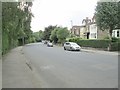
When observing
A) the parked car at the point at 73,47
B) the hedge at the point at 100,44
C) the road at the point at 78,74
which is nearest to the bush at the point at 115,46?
the hedge at the point at 100,44

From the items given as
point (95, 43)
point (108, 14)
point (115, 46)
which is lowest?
point (115, 46)

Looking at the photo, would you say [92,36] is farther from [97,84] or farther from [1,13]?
[97,84]

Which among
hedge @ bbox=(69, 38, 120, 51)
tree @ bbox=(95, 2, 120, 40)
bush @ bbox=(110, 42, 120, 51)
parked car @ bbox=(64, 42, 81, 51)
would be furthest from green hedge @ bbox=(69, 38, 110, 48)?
parked car @ bbox=(64, 42, 81, 51)

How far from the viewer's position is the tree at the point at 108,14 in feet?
158

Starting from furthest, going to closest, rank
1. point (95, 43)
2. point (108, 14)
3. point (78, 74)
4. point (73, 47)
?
1. point (95, 43)
2. point (73, 47)
3. point (108, 14)
4. point (78, 74)

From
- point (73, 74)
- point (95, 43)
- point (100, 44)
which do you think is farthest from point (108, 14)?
point (73, 74)

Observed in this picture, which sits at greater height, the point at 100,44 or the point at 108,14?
the point at 108,14

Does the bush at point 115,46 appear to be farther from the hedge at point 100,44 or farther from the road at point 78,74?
the road at point 78,74

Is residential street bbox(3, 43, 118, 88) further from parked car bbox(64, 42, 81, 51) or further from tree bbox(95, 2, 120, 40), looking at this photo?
parked car bbox(64, 42, 81, 51)

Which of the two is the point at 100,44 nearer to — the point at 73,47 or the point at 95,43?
the point at 95,43

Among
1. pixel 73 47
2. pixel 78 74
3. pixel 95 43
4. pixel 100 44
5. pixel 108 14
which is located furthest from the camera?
pixel 95 43

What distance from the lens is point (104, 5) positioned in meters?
49.0

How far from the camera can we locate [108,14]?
159 ft

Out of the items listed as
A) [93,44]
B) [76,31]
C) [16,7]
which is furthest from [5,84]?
[76,31]
